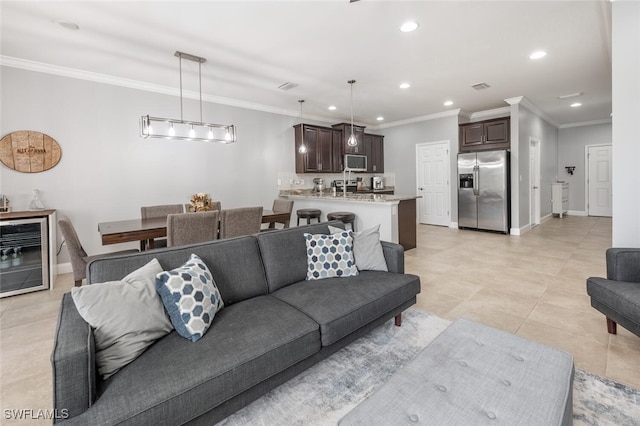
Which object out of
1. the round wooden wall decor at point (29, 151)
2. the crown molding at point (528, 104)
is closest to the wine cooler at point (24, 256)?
the round wooden wall decor at point (29, 151)

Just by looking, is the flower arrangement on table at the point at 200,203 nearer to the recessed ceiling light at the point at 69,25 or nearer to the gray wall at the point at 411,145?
the recessed ceiling light at the point at 69,25

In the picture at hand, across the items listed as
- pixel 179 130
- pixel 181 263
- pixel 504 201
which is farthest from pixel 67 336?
pixel 504 201

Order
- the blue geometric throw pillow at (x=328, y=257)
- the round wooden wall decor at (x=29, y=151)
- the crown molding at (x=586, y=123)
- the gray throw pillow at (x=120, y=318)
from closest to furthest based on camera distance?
the gray throw pillow at (x=120, y=318)
the blue geometric throw pillow at (x=328, y=257)
the round wooden wall decor at (x=29, y=151)
the crown molding at (x=586, y=123)

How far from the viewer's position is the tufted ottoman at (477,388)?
3.48 ft

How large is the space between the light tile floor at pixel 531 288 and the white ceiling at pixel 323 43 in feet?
8.69

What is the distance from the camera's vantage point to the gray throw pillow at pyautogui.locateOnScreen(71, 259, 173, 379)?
1.33 meters

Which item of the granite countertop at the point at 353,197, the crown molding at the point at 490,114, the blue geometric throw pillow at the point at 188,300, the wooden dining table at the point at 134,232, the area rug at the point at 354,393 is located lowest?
the area rug at the point at 354,393

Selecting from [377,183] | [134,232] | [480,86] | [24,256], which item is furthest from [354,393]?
[377,183]

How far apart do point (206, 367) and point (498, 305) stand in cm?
266

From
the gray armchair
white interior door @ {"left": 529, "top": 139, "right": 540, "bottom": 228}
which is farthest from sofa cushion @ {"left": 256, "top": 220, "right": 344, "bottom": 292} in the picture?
white interior door @ {"left": 529, "top": 139, "right": 540, "bottom": 228}

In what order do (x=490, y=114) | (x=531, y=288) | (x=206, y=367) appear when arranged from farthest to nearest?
(x=490, y=114), (x=531, y=288), (x=206, y=367)

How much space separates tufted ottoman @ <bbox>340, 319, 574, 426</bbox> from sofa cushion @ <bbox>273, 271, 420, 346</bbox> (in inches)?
20.8

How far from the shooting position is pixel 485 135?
6.44m

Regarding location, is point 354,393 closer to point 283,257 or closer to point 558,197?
point 283,257
